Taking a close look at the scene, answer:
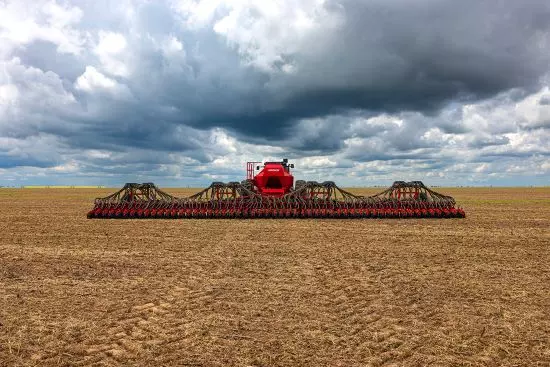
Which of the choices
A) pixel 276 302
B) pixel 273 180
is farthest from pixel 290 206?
pixel 276 302

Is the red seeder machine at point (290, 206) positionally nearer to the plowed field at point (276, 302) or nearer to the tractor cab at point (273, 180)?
the tractor cab at point (273, 180)

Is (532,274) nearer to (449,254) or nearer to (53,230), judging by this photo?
(449,254)

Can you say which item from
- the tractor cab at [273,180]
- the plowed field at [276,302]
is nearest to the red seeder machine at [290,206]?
the tractor cab at [273,180]

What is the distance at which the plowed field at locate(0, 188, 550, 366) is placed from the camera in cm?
524

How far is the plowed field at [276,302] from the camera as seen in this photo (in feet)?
17.2

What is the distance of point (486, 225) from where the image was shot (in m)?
19.0

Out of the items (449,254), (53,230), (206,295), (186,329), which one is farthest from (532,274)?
(53,230)

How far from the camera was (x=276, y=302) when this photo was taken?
7.31 metres

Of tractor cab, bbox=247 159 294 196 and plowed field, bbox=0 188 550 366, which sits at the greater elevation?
tractor cab, bbox=247 159 294 196

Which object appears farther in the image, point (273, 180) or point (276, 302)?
point (273, 180)

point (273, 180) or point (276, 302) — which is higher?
point (273, 180)

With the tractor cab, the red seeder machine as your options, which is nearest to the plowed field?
the red seeder machine

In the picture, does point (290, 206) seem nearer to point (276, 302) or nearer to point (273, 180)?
point (273, 180)

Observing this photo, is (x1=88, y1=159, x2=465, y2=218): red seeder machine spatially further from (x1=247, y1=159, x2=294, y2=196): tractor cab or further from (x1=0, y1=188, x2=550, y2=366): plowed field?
(x1=0, y1=188, x2=550, y2=366): plowed field
